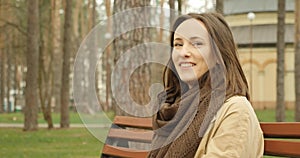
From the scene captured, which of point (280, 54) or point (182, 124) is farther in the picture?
point (280, 54)

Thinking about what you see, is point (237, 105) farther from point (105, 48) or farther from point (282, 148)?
point (105, 48)

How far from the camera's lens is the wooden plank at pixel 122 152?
457 cm

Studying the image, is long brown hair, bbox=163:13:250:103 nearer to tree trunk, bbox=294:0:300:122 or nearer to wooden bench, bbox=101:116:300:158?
wooden bench, bbox=101:116:300:158

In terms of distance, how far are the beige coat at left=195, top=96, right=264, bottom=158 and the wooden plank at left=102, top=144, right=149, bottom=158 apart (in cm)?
136

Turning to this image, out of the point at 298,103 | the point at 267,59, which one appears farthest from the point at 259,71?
the point at 298,103

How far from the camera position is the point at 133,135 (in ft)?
16.4

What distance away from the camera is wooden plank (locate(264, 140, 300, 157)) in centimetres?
347

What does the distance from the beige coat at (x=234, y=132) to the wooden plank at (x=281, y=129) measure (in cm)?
35

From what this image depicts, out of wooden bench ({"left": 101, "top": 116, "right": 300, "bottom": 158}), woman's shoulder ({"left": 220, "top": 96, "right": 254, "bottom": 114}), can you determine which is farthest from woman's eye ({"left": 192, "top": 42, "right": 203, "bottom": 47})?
wooden bench ({"left": 101, "top": 116, "right": 300, "bottom": 158})

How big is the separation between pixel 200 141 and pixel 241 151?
263 millimetres

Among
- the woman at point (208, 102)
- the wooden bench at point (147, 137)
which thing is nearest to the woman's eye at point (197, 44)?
the woman at point (208, 102)

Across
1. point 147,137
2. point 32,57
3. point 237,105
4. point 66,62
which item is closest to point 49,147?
point 32,57

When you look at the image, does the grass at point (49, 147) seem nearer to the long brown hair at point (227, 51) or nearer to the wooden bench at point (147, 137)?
the wooden bench at point (147, 137)

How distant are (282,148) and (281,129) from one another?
0.10m
